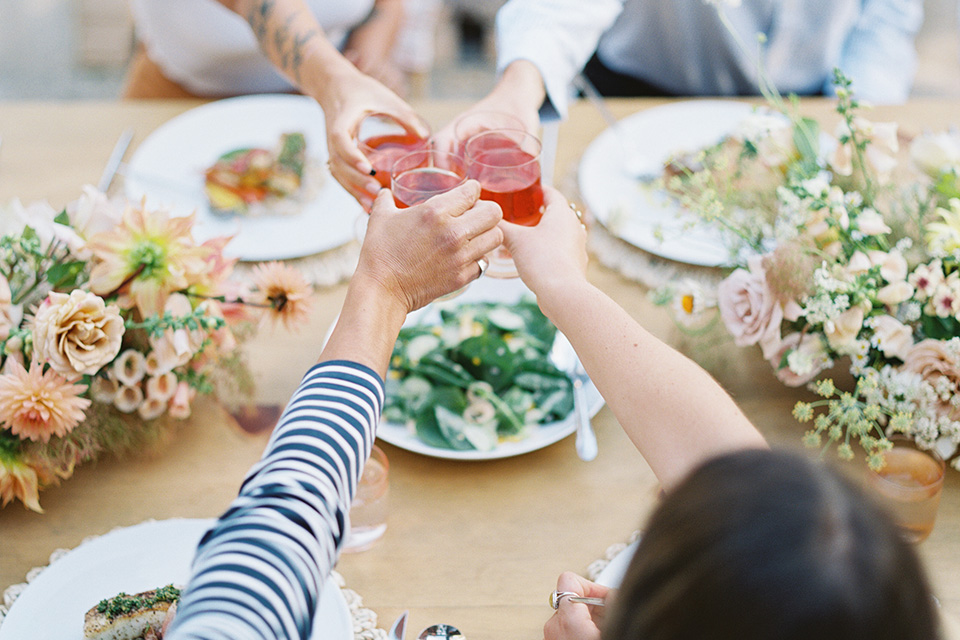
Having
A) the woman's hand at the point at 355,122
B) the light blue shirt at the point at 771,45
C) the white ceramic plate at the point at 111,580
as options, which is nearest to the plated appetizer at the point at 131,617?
the white ceramic plate at the point at 111,580

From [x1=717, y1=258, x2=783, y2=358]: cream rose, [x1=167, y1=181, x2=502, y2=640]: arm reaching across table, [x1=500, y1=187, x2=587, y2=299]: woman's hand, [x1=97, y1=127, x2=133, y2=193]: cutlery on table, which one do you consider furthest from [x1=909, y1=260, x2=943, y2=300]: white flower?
[x1=97, y1=127, x2=133, y2=193]: cutlery on table

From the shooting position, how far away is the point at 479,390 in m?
1.25

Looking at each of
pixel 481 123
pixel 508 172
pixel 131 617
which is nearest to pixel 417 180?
pixel 508 172

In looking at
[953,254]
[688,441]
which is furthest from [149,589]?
[953,254]

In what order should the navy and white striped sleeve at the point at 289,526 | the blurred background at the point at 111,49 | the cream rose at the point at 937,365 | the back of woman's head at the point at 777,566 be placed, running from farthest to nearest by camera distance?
the blurred background at the point at 111,49 < the cream rose at the point at 937,365 < the navy and white striped sleeve at the point at 289,526 < the back of woman's head at the point at 777,566

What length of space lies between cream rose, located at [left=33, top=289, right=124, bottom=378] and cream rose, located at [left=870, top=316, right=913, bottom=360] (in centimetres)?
103

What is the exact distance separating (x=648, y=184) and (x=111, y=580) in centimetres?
126

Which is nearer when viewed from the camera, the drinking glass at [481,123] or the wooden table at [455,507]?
the wooden table at [455,507]

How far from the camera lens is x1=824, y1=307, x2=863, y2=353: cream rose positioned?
3.68ft

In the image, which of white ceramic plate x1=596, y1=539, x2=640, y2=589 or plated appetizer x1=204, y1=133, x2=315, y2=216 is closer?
white ceramic plate x1=596, y1=539, x2=640, y2=589

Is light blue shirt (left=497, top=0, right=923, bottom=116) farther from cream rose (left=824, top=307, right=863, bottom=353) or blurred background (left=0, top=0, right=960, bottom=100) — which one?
blurred background (left=0, top=0, right=960, bottom=100)

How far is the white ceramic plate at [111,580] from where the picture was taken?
96 cm

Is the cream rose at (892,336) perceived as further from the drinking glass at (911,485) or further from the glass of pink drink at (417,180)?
the glass of pink drink at (417,180)

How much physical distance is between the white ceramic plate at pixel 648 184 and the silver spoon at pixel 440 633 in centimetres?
76
